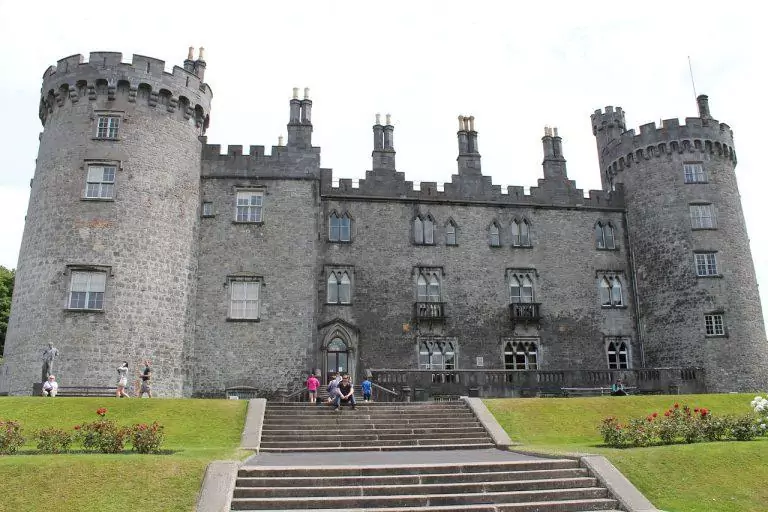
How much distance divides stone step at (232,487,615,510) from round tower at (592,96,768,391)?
891 inches

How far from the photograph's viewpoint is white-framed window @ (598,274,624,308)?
122 feet

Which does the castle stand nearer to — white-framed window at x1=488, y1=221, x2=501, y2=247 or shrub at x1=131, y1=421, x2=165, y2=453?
white-framed window at x1=488, y1=221, x2=501, y2=247

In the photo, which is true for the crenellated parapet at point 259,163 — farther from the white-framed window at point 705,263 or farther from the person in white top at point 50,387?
the white-framed window at point 705,263

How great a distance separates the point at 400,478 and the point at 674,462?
6850 millimetres

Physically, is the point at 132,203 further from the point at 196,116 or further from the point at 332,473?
the point at 332,473

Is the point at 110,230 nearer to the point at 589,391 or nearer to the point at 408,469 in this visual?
the point at 408,469

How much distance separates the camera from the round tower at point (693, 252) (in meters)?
34.4

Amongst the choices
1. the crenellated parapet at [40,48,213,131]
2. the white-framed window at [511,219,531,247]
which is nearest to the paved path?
the white-framed window at [511,219,531,247]

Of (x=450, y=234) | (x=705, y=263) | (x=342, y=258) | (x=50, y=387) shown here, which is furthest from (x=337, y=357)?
(x=705, y=263)

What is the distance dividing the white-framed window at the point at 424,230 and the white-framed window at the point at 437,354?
18.5 ft

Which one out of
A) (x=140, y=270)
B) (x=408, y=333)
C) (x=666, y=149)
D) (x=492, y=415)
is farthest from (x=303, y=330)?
(x=666, y=149)

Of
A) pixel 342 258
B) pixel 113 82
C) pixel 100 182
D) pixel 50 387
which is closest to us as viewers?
pixel 50 387

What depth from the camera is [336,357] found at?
33.8 metres

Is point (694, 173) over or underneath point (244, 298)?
over
